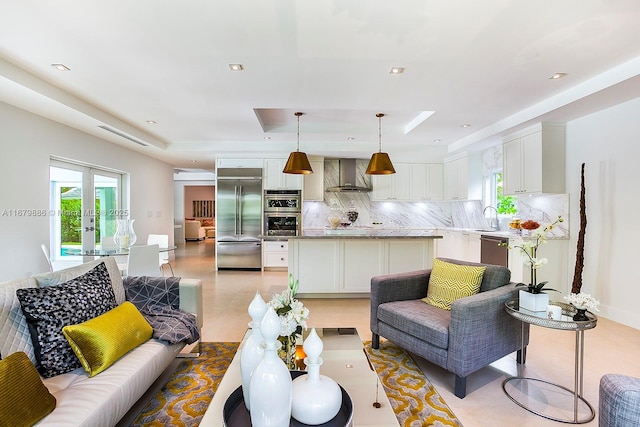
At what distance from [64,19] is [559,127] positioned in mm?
5276

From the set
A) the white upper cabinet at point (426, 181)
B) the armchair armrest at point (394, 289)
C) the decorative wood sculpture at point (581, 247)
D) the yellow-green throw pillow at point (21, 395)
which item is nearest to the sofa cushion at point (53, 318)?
the yellow-green throw pillow at point (21, 395)

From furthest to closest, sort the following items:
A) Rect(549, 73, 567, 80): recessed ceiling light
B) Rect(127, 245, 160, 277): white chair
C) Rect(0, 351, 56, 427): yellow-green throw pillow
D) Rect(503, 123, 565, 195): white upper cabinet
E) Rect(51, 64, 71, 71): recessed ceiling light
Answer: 1. Rect(503, 123, 565, 195): white upper cabinet
2. Rect(127, 245, 160, 277): white chair
3. Rect(549, 73, 567, 80): recessed ceiling light
4. Rect(51, 64, 71, 71): recessed ceiling light
5. Rect(0, 351, 56, 427): yellow-green throw pillow

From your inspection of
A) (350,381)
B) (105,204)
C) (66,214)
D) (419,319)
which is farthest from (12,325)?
(105,204)

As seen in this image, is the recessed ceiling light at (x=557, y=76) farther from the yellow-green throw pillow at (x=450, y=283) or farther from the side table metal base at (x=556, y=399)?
the side table metal base at (x=556, y=399)

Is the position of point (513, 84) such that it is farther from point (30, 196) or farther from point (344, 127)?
point (30, 196)

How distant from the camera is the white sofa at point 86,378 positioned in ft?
4.42

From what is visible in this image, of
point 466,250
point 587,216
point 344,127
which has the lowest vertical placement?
point 466,250

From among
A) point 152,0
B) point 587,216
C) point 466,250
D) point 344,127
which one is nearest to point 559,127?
Answer: point 587,216

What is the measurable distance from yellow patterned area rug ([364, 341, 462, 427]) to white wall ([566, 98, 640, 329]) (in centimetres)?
277

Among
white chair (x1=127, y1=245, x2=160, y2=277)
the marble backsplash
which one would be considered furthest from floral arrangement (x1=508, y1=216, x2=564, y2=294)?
the marble backsplash

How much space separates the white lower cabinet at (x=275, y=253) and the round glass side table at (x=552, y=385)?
184 inches

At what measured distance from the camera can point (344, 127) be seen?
5559mm

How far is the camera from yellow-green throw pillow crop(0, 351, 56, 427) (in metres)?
1.19

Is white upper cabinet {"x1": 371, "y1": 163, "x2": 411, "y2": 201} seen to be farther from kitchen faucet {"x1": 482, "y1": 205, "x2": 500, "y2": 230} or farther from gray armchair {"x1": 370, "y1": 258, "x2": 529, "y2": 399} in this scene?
gray armchair {"x1": 370, "y1": 258, "x2": 529, "y2": 399}
